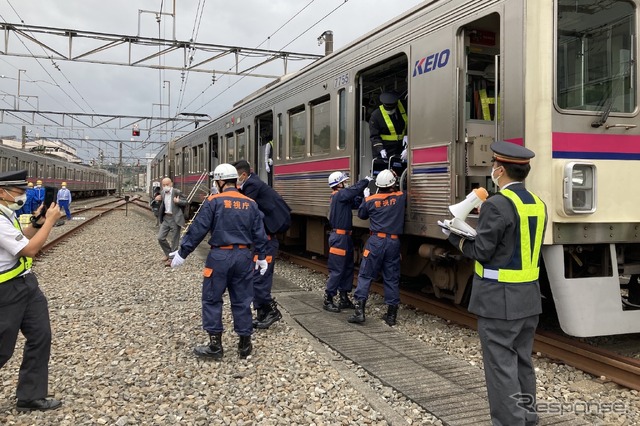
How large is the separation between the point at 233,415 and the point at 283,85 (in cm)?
696

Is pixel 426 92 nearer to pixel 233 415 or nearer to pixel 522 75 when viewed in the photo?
pixel 522 75

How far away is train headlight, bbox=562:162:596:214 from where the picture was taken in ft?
13.8

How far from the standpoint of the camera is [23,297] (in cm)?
348

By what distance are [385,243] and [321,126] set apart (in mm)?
2809

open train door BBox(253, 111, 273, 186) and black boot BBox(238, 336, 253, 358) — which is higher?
open train door BBox(253, 111, 273, 186)

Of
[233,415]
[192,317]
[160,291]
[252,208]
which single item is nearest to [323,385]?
[233,415]

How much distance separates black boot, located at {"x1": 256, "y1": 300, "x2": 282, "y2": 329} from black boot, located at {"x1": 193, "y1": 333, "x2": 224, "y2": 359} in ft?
3.15

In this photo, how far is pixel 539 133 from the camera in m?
4.30

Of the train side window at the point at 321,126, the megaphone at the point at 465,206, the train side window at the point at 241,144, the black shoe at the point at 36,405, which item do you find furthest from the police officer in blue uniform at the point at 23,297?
the train side window at the point at 241,144

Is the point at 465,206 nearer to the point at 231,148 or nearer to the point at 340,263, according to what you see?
the point at 340,263

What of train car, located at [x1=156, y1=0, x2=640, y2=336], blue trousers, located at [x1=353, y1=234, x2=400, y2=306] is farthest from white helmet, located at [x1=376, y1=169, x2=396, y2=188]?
blue trousers, located at [x1=353, y1=234, x2=400, y2=306]

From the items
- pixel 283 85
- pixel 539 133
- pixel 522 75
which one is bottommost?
pixel 539 133

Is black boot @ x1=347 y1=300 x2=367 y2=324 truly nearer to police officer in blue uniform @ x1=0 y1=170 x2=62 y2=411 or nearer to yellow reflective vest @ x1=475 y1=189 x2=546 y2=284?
yellow reflective vest @ x1=475 y1=189 x2=546 y2=284

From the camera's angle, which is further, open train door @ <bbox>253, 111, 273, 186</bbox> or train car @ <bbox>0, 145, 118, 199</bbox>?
train car @ <bbox>0, 145, 118, 199</bbox>
